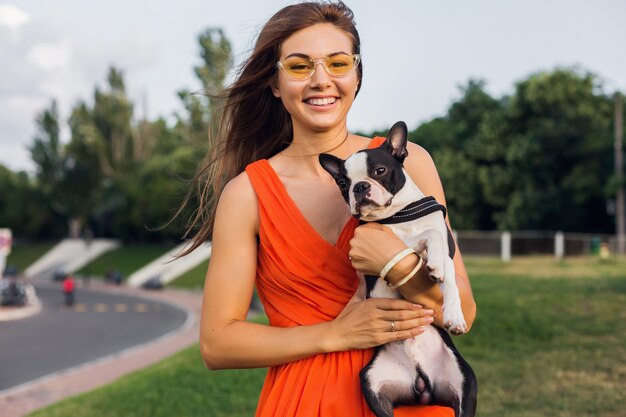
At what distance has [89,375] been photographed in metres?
14.5

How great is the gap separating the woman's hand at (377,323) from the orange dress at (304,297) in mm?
109

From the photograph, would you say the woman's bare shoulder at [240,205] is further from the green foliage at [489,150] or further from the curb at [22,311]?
the curb at [22,311]

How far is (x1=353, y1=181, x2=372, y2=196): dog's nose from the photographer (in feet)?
6.77

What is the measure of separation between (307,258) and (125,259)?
48996 millimetres

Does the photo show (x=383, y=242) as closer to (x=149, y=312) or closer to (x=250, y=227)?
(x=250, y=227)

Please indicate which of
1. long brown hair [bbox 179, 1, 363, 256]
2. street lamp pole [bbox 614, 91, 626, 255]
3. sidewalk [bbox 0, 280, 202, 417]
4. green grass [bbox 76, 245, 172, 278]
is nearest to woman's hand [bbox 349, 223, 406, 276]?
long brown hair [bbox 179, 1, 363, 256]

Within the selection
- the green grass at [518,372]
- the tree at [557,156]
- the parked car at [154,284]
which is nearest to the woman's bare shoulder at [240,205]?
the green grass at [518,372]

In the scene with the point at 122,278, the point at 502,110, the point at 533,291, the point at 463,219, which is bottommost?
the point at 122,278

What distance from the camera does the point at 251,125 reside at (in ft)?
9.23

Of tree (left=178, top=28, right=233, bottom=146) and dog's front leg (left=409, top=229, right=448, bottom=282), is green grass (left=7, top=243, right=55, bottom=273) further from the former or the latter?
dog's front leg (left=409, top=229, right=448, bottom=282)

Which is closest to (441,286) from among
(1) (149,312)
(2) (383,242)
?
(2) (383,242)

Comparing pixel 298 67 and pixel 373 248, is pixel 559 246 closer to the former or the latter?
pixel 298 67

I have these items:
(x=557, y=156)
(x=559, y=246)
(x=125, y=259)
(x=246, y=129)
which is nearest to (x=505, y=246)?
(x=559, y=246)

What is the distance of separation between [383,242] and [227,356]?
0.66 meters
